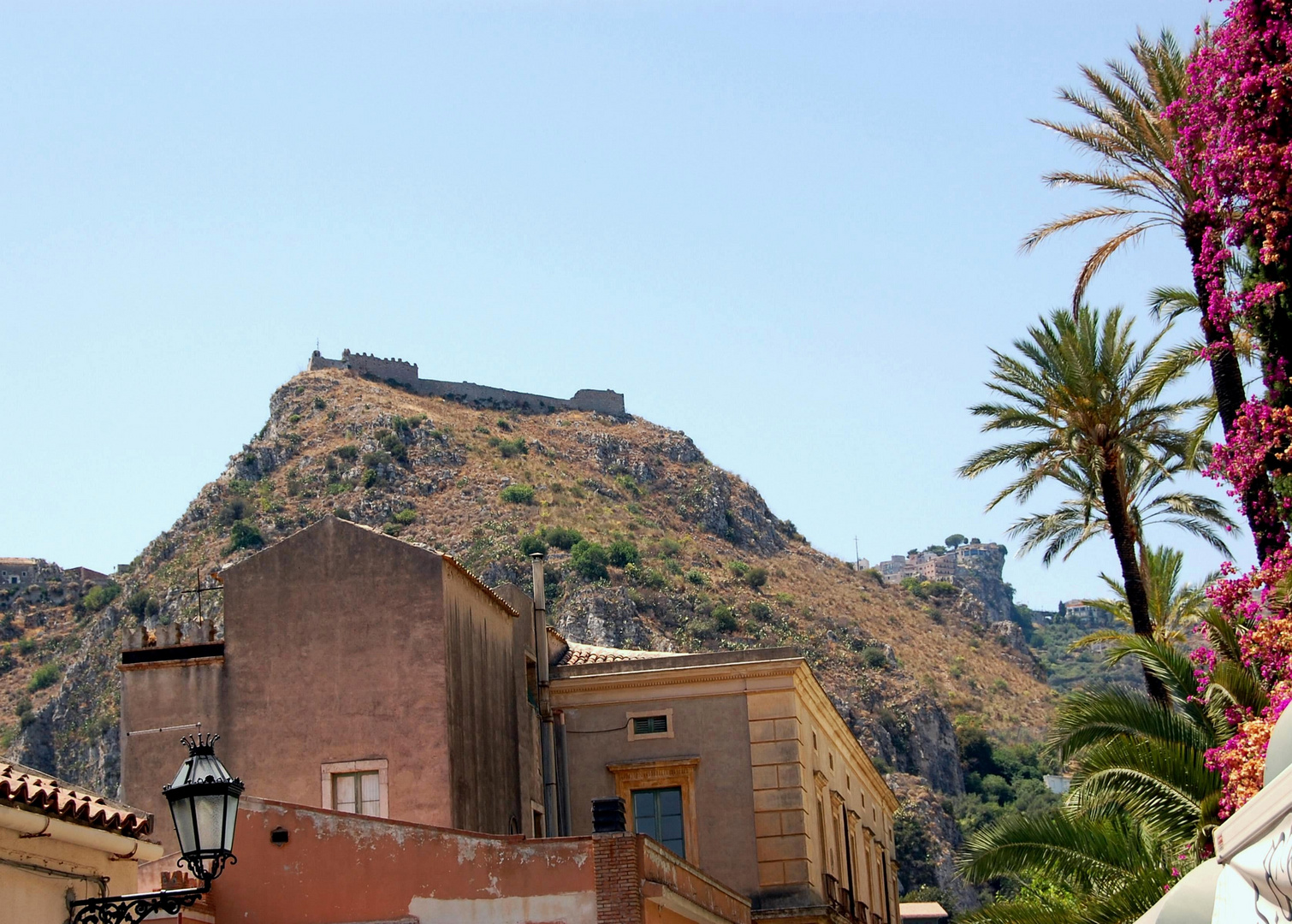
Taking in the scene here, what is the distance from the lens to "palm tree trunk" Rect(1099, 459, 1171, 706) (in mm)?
23922

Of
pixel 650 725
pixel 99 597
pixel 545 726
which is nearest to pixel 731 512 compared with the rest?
pixel 99 597

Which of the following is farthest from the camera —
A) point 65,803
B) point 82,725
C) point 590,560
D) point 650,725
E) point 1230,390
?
point 590,560

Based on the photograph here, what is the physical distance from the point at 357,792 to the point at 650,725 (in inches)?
289

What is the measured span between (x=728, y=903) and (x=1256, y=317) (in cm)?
1170

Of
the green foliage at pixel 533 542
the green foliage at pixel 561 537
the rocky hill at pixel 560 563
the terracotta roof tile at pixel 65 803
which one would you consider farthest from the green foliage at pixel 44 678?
the terracotta roof tile at pixel 65 803

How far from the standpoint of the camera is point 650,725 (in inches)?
1203

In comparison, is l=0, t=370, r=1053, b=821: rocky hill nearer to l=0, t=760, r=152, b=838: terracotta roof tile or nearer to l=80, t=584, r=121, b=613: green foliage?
l=80, t=584, r=121, b=613: green foliage

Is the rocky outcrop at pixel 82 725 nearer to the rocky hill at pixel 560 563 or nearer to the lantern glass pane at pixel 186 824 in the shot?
the rocky hill at pixel 560 563

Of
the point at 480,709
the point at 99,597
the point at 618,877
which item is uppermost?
the point at 99,597

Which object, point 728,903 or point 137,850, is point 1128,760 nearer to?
point 728,903

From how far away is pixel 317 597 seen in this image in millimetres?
25516

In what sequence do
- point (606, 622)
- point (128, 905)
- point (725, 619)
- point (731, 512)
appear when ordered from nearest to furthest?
point (128, 905) → point (606, 622) → point (725, 619) → point (731, 512)

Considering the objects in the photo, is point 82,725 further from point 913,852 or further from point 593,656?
point 593,656

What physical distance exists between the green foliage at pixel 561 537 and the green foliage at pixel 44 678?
37039 millimetres
